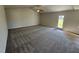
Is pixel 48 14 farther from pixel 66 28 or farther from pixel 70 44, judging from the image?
pixel 70 44

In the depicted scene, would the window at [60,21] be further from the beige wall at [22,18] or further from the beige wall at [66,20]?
the beige wall at [22,18]

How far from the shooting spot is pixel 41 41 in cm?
147

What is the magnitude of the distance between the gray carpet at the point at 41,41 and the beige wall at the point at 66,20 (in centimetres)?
11

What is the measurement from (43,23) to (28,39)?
47cm

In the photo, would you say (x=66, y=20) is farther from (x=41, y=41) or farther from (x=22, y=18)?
(x=22, y=18)

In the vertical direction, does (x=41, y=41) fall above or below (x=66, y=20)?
below

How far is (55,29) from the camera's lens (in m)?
1.28

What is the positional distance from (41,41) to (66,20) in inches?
22.9

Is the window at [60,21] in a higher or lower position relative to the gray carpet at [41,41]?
higher

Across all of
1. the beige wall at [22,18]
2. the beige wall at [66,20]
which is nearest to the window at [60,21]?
the beige wall at [66,20]

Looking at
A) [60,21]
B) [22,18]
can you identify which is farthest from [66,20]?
[22,18]

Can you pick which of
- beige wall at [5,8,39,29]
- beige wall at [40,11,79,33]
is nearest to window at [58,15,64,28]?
beige wall at [40,11,79,33]

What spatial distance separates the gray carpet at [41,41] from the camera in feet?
4.25
